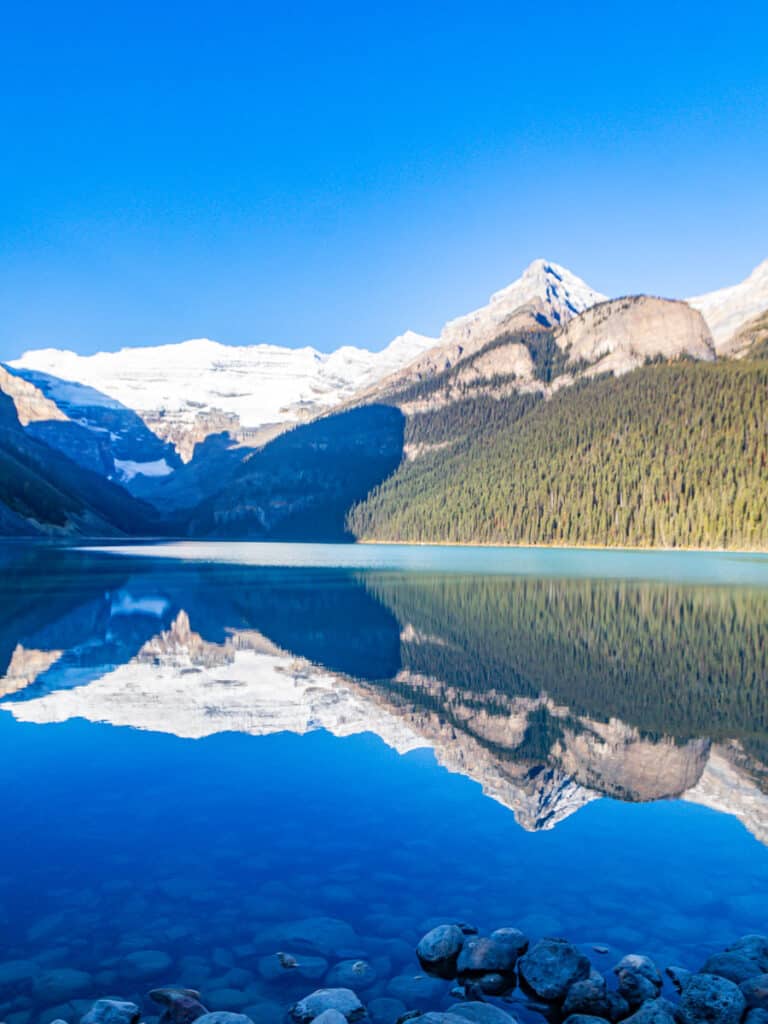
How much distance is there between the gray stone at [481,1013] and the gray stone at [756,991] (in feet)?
8.62

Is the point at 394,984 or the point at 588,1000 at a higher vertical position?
the point at 588,1000

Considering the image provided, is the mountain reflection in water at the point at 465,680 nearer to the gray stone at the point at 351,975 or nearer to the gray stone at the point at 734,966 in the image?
the gray stone at the point at 734,966

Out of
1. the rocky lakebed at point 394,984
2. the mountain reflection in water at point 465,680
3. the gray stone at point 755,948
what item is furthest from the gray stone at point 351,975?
the mountain reflection in water at point 465,680

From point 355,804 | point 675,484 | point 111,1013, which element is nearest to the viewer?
→ point 111,1013

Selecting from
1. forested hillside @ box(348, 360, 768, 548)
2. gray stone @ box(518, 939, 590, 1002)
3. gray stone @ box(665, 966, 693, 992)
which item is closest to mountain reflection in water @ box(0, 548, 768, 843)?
gray stone @ box(518, 939, 590, 1002)

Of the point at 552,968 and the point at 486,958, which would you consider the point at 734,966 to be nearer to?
the point at 552,968

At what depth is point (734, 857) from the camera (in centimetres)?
1273

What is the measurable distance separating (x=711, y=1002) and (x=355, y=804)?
25.8ft

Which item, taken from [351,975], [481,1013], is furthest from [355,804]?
[481,1013]

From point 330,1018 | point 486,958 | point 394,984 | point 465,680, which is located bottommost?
point 465,680

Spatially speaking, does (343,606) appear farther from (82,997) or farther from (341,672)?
(82,997)

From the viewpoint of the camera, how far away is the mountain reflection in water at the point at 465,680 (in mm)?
17375

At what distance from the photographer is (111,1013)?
7988 mm

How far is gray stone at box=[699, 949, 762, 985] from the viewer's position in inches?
353
